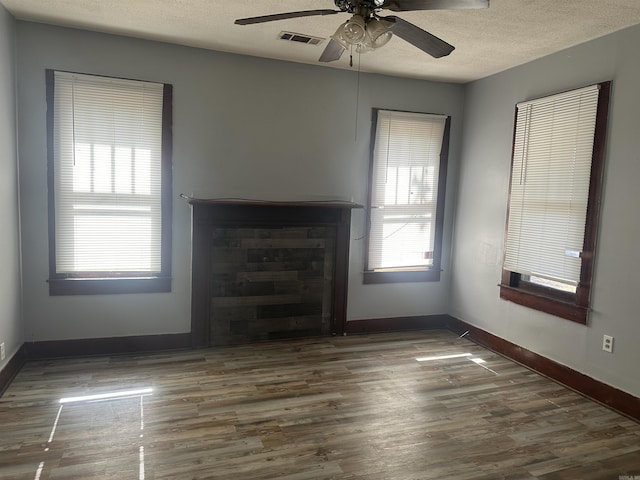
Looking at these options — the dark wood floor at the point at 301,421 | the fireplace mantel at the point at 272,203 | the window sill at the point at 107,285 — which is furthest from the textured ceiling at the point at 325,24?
the dark wood floor at the point at 301,421

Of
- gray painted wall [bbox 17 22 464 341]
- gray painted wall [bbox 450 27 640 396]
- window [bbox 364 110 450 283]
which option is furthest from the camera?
window [bbox 364 110 450 283]

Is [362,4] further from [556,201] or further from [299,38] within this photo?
[556,201]

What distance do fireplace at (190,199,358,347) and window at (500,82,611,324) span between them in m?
1.55

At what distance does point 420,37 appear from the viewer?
2230 millimetres

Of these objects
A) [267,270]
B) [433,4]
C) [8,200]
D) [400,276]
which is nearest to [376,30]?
[433,4]

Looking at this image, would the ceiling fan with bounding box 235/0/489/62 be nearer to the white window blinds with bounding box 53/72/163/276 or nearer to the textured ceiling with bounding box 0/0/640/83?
the textured ceiling with bounding box 0/0/640/83

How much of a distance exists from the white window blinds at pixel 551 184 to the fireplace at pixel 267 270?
A: 5.05 feet

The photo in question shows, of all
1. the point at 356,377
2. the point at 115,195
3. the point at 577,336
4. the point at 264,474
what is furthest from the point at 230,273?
the point at 577,336

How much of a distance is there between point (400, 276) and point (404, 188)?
36.1 inches

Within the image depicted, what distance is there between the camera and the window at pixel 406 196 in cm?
447

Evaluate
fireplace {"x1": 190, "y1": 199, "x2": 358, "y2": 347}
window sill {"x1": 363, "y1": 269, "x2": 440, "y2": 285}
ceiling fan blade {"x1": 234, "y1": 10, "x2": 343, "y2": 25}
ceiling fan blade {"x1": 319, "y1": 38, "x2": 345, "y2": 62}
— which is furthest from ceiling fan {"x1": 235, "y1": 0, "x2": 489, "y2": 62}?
window sill {"x1": 363, "y1": 269, "x2": 440, "y2": 285}

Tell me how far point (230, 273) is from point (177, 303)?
53cm

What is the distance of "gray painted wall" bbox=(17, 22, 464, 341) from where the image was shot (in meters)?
3.47

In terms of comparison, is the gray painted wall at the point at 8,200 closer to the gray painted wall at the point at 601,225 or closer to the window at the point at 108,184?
the window at the point at 108,184
